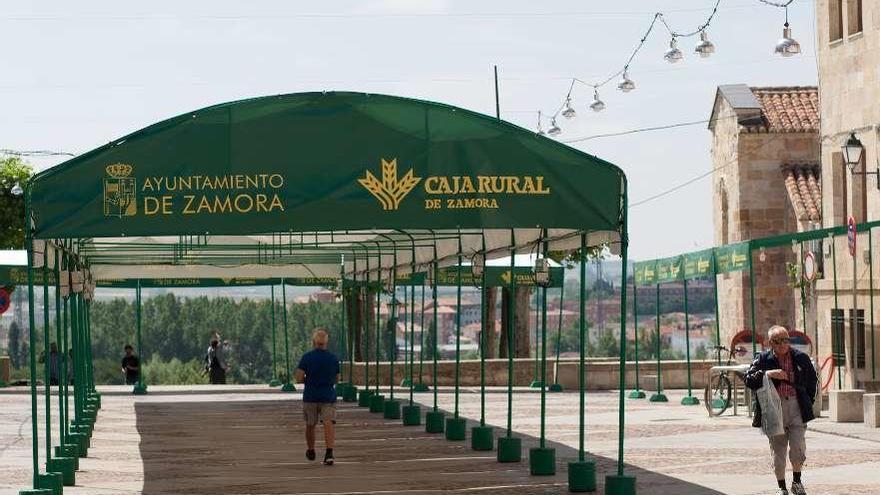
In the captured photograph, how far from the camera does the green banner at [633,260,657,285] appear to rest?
116ft

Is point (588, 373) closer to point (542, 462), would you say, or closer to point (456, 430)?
point (456, 430)

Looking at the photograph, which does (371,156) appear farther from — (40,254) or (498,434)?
(498,434)

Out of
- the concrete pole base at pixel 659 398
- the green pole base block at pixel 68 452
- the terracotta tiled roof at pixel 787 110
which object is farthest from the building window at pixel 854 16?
the green pole base block at pixel 68 452

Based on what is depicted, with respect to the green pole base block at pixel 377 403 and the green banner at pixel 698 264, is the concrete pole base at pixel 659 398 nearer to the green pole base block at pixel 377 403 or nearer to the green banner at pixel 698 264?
the green banner at pixel 698 264

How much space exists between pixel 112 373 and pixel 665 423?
Answer: 98130mm

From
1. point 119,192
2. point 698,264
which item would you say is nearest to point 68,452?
point 119,192

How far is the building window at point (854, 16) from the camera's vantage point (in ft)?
126

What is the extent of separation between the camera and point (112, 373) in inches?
4843

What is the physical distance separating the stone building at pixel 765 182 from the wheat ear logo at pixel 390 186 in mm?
37183

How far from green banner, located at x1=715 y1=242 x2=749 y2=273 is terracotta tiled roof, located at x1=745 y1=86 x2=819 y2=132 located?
25318 mm

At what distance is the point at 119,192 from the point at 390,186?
2.38 m

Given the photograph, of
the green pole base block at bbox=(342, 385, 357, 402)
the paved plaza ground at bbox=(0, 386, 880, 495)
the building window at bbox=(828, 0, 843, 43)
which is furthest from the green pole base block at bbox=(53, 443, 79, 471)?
the building window at bbox=(828, 0, 843, 43)

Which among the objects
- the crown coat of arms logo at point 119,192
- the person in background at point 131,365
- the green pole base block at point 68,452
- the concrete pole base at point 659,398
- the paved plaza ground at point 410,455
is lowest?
the paved plaza ground at point 410,455

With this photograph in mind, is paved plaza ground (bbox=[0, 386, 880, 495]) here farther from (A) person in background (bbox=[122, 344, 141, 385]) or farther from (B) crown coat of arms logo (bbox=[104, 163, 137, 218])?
(A) person in background (bbox=[122, 344, 141, 385])
